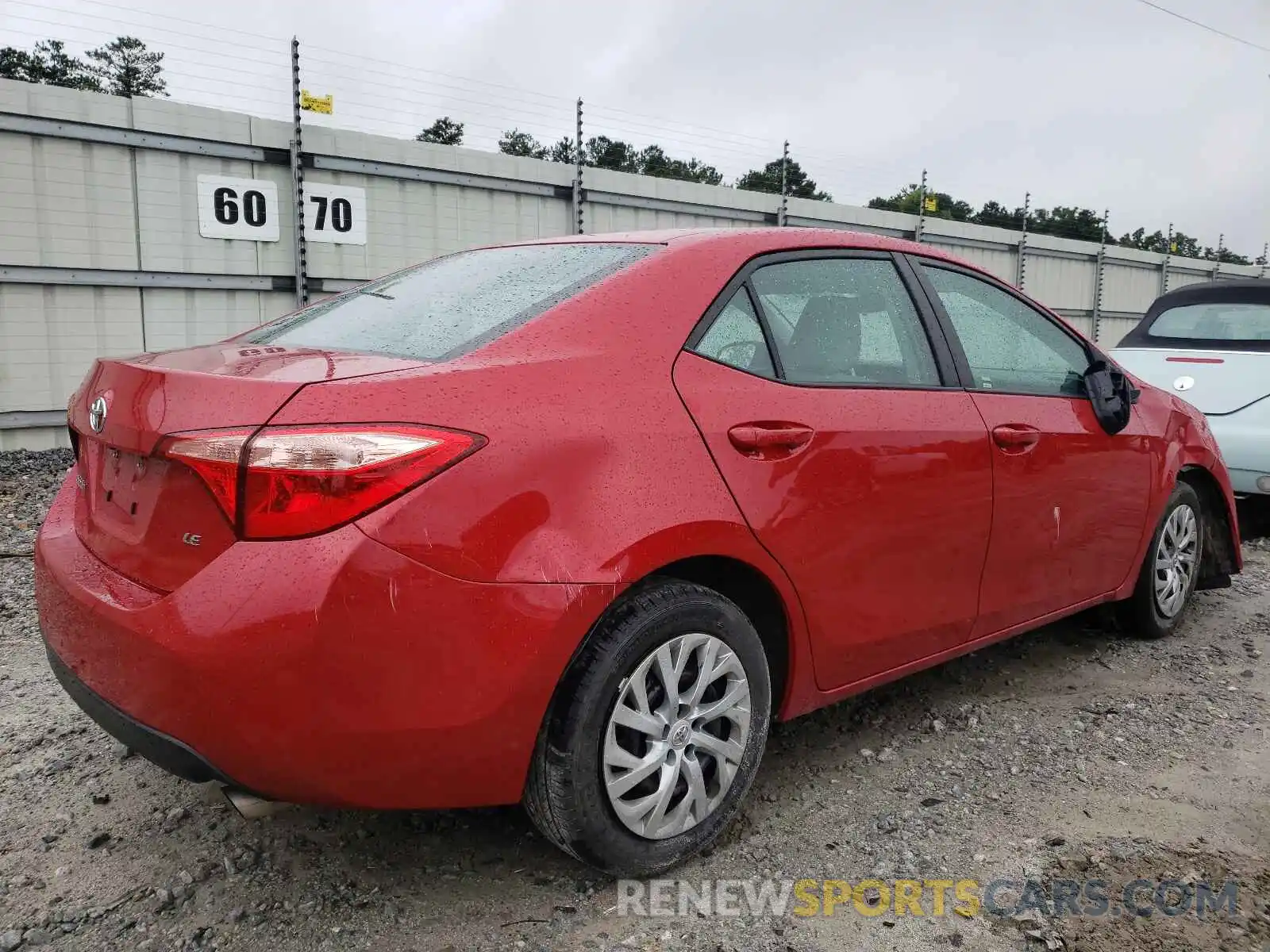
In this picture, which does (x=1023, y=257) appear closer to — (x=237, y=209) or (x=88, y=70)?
(x=237, y=209)

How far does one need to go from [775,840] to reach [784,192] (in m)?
10.4

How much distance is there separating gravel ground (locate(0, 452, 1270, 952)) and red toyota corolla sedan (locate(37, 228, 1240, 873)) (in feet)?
0.82

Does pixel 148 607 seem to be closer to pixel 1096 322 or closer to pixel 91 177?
pixel 91 177

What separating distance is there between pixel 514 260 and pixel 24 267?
616cm

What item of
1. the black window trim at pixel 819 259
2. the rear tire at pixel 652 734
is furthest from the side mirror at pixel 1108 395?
the rear tire at pixel 652 734

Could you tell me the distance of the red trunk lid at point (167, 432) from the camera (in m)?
1.82

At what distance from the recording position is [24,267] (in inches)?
283

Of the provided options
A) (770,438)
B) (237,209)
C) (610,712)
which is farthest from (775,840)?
(237,209)

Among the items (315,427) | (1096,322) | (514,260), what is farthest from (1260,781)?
(1096,322)

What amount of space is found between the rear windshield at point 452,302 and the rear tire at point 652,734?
69cm

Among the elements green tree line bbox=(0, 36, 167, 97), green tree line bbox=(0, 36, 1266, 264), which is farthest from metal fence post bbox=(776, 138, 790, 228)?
green tree line bbox=(0, 36, 167, 97)

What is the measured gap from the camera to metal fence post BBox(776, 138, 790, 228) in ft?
38.1

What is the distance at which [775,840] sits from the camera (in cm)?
245

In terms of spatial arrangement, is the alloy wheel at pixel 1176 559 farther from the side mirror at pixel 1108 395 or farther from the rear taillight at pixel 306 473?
the rear taillight at pixel 306 473
